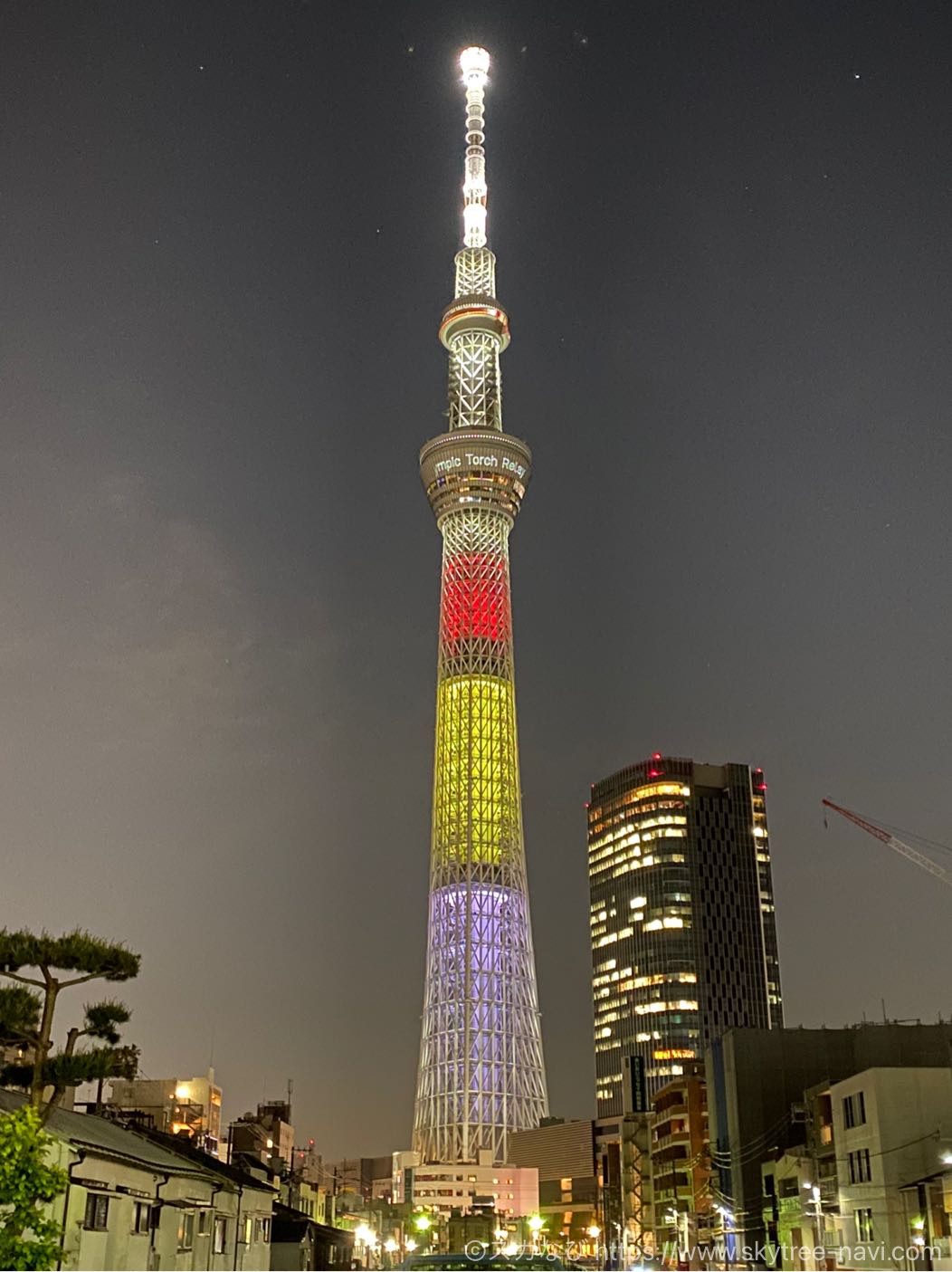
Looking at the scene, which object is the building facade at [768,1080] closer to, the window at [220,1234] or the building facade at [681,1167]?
the building facade at [681,1167]

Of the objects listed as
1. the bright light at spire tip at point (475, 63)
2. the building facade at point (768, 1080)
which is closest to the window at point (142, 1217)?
the building facade at point (768, 1080)

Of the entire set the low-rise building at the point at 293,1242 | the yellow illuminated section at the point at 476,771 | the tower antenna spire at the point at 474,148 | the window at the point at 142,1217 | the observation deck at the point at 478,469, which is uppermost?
the tower antenna spire at the point at 474,148

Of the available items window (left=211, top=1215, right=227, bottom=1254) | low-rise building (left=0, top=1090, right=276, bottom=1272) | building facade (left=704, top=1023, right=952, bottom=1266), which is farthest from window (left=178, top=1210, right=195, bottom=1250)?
building facade (left=704, top=1023, right=952, bottom=1266)

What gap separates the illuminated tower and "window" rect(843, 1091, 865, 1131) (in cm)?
8499

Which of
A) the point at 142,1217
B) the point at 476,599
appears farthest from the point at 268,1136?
the point at 142,1217

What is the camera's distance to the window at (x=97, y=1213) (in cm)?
3347

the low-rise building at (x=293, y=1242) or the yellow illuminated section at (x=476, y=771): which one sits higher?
the yellow illuminated section at (x=476, y=771)

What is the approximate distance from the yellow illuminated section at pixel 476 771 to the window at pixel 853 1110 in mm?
87271

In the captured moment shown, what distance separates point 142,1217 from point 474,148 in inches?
6431

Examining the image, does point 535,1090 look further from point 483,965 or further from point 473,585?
point 473,585

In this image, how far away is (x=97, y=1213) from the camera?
3406cm

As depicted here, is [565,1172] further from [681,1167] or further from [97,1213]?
[97,1213]

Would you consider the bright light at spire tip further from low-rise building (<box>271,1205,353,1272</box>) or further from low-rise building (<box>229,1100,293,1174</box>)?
low-rise building (<box>271,1205,353,1272</box>)

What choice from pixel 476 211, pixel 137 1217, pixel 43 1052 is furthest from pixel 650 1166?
pixel 476 211
